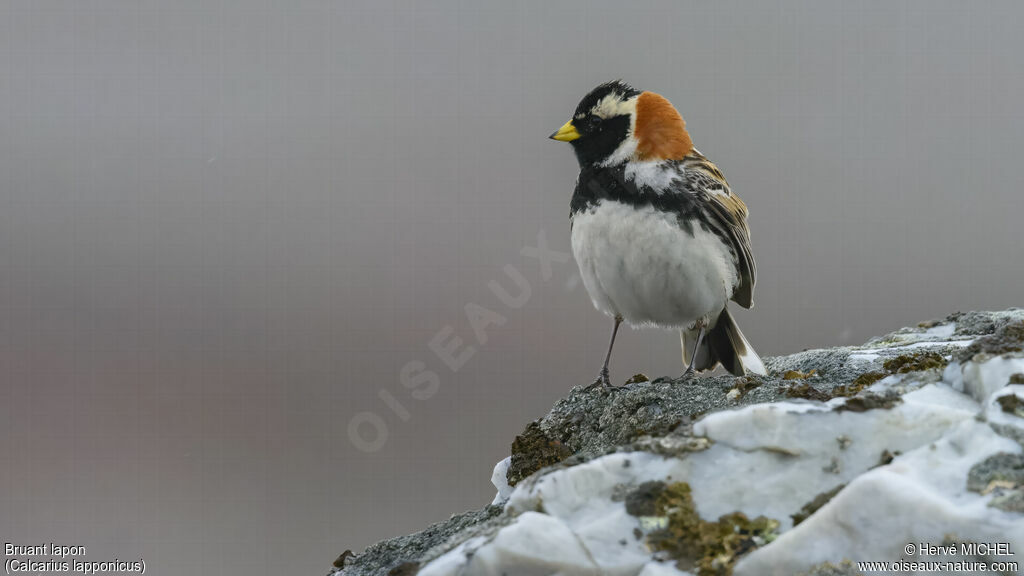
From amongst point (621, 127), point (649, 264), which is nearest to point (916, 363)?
point (649, 264)

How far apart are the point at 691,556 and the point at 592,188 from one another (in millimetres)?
2984

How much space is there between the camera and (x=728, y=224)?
512cm

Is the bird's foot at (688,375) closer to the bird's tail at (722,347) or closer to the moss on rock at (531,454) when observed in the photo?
the bird's tail at (722,347)

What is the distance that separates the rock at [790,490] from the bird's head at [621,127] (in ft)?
8.24

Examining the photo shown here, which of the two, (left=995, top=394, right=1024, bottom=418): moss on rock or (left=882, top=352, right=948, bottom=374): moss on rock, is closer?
(left=995, top=394, right=1024, bottom=418): moss on rock

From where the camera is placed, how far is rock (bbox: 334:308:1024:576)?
2164mm

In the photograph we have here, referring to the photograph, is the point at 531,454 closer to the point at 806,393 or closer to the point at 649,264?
the point at 806,393

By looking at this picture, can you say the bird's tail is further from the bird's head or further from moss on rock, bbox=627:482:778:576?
moss on rock, bbox=627:482:778:576

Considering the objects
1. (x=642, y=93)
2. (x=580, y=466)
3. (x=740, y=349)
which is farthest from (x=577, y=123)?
(x=580, y=466)

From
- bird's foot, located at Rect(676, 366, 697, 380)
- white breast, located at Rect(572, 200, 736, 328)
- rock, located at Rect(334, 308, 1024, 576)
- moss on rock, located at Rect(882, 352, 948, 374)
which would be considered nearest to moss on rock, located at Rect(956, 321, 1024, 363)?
rock, located at Rect(334, 308, 1024, 576)

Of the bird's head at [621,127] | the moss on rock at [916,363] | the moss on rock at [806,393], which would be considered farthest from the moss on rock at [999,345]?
the bird's head at [621,127]

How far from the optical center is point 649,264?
188 inches

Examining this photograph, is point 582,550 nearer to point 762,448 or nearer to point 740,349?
point 762,448

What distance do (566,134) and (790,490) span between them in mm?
3198
